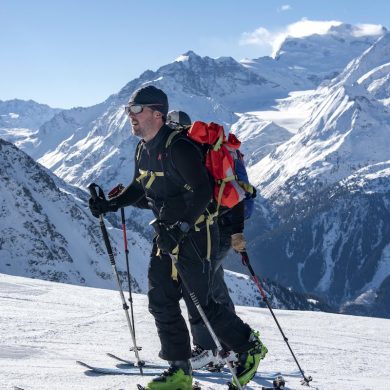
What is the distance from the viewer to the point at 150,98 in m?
6.23

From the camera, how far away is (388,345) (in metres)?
11.6

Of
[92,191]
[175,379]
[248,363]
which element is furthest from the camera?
[92,191]

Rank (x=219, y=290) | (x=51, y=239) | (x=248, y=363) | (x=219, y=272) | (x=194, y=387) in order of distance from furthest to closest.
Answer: (x=51, y=239) < (x=219, y=272) < (x=219, y=290) < (x=248, y=363) < (x=194, y=387)

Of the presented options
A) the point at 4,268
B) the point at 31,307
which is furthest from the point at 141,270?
the point at 31,307

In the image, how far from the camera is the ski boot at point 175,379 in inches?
239

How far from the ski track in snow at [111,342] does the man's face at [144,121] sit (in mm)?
2759

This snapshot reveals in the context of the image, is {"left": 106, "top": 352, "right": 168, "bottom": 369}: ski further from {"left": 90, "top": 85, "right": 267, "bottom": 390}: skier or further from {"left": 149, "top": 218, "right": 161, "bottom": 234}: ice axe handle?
{"left": 149, "top": 218, "right": 161, "bottom": 234}: ice axe handle

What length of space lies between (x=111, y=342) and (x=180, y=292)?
3449 millimetres

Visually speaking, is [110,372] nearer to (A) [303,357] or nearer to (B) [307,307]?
(A) [303,357]

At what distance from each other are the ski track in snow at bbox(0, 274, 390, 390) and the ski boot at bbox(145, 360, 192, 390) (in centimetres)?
60

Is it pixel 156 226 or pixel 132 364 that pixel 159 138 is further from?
pixel 132 364

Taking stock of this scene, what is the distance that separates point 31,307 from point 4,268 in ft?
346

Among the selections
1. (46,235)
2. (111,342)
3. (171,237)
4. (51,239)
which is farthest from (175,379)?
(46,235)

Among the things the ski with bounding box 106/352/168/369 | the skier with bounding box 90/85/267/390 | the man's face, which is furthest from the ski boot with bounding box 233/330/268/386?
the man's face
